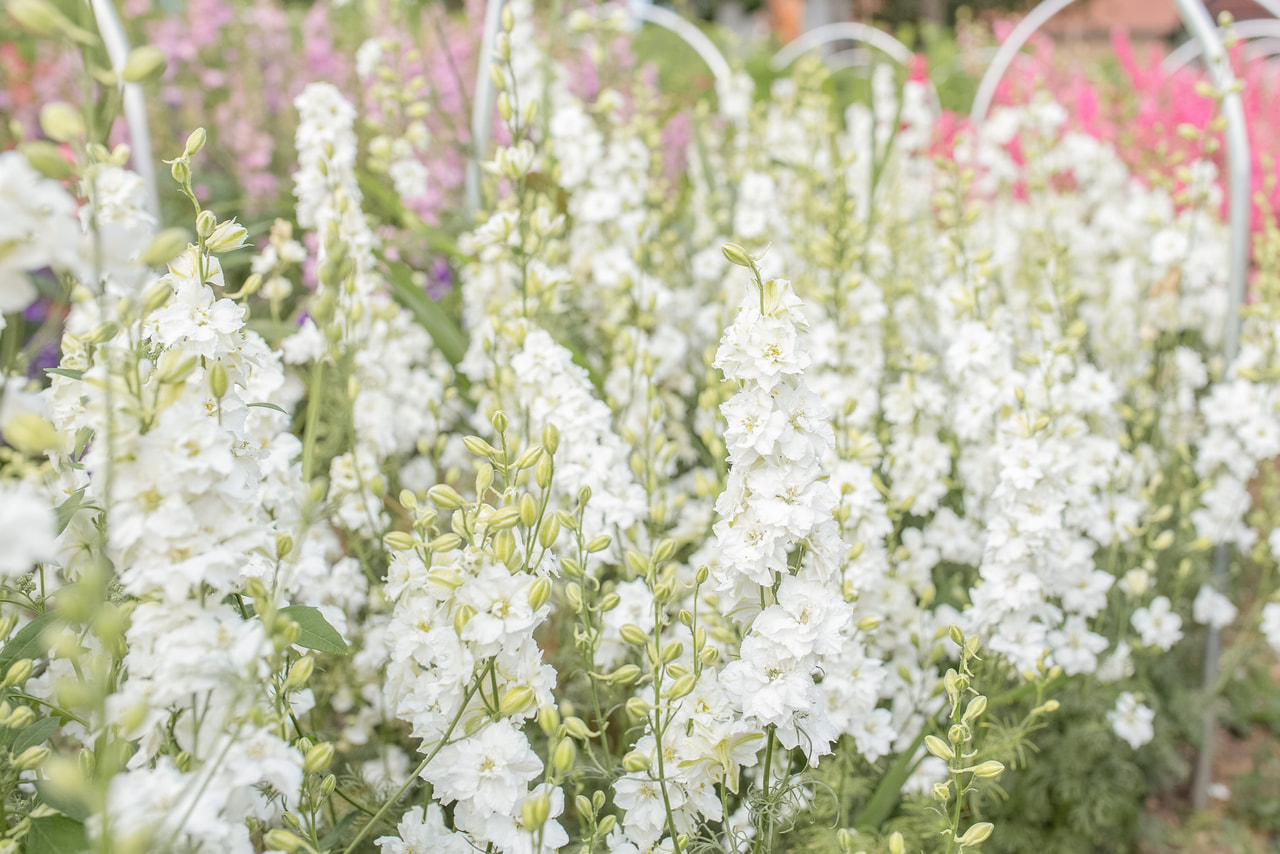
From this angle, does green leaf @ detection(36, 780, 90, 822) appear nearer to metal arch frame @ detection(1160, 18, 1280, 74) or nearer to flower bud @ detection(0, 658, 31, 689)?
flower bud @ detection(0, 658, 31, 689)

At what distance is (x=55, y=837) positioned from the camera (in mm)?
854

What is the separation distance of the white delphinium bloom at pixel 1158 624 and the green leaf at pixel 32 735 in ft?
5.70

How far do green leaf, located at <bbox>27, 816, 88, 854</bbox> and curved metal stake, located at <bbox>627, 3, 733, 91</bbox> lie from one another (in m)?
2.65

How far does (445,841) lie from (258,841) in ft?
1.26

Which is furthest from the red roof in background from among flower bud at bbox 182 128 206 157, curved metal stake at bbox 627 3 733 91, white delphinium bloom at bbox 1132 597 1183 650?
flower bud at bbox 182 128 206 157

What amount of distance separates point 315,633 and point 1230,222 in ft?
6.68

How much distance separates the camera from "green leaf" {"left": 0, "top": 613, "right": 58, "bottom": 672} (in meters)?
0.94

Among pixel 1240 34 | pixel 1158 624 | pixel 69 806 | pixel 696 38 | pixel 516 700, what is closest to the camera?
pixel 69 806

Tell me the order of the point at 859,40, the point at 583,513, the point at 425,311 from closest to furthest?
the point at 583,513, the point at 425,311, the point at 859,40

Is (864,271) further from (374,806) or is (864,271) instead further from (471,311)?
(374,806)

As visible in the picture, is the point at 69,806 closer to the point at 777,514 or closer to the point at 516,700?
the point at 516,700

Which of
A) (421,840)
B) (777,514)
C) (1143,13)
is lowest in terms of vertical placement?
(421,840)

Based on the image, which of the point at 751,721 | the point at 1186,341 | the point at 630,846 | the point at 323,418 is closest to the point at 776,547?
the point at 751,721

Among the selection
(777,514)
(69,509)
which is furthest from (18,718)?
(777,514)
